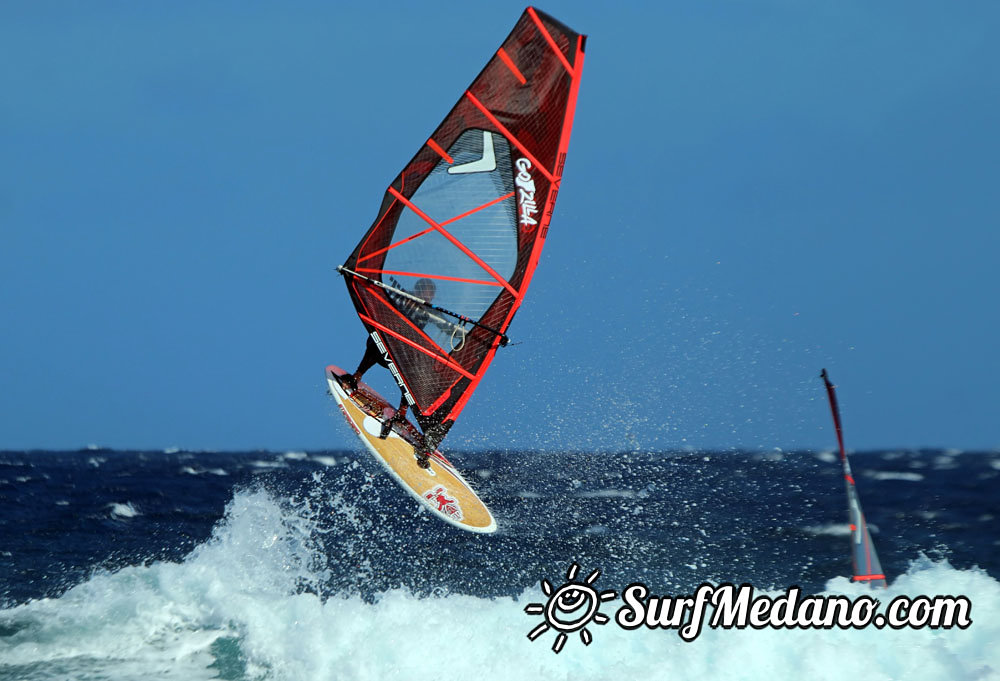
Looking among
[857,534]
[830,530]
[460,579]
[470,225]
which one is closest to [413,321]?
[470,225]

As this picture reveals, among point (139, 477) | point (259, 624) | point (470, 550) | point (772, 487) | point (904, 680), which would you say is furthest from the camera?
point (139, 477)

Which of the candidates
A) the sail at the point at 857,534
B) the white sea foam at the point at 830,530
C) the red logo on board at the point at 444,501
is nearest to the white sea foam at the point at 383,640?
the sail at the point at 857,534

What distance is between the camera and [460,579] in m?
15.0

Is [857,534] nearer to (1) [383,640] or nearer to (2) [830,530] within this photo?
(1) [383,640]

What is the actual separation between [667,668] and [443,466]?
242 inches

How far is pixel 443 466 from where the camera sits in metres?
15.4

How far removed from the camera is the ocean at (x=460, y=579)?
33.6ft

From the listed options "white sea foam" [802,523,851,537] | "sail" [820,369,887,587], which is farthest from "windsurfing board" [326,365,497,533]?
"white sea foam" [802,523,851,537]

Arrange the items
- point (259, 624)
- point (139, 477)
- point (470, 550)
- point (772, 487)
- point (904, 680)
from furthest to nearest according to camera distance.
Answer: point (139, 477) < point (772, 487) < point (470, 550) < point (259, 624) < point (904, 680)

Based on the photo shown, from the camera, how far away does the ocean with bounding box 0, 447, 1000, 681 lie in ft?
33.6

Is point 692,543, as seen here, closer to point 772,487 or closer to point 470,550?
point 470,550

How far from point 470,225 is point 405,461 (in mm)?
3850

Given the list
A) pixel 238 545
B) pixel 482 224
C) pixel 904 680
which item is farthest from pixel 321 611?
pixel 904 680

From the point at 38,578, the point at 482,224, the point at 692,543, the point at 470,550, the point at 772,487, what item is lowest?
the point at 38,578
